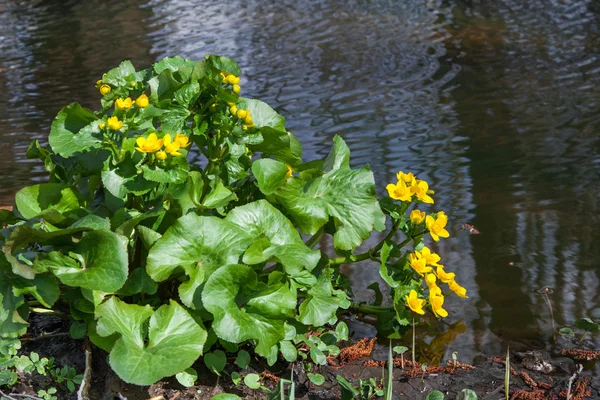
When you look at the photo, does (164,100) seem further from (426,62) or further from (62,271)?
(426,62)

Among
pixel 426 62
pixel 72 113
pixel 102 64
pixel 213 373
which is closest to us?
pixel 72 113

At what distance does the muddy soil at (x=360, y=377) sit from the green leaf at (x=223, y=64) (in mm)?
844

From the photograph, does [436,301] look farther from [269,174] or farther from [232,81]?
[232,81]

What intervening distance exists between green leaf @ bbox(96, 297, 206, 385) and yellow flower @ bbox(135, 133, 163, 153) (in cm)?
39

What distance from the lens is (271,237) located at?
1966 mm

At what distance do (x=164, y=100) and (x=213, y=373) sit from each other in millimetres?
782

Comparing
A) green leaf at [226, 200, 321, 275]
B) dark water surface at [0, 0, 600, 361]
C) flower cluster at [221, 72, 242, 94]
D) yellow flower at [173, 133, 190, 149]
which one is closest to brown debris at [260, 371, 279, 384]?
green leaf at [226, 200, 321, 275]

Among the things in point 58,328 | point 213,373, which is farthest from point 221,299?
point 58,328

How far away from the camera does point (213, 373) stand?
80.0 inches

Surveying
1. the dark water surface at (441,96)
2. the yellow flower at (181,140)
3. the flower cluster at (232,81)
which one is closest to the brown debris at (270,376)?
the dark water surface at (441,96)

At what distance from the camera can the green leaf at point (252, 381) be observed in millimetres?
1904

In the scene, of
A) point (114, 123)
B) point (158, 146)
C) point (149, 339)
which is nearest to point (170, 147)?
point (158, 146)

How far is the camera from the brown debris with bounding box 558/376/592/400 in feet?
6.29

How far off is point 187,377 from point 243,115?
71cm
